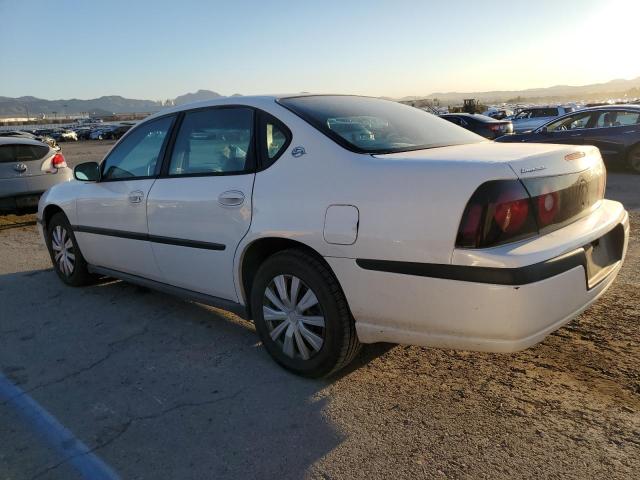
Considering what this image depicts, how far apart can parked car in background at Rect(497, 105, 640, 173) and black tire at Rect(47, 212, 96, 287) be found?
8520 millimetres

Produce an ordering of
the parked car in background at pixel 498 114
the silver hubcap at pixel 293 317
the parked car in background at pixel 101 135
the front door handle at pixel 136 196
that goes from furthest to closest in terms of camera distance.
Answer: the parked car in background at pixel 101 135 → the parked car in background at pixel 498 114 → the front door handle at pixel 136 196 → the silver hubcap at pixel 293 317

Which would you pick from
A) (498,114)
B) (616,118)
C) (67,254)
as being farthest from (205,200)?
(498,114)

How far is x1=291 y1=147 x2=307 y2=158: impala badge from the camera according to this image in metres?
2.95

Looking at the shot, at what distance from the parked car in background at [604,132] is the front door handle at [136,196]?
857 cm

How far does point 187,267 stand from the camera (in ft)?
11.9

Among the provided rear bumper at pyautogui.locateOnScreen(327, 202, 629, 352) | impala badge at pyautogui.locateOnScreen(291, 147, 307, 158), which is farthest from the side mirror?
rear bumper at pyautogui.locateOnScreen(327, 202, 629, 352)

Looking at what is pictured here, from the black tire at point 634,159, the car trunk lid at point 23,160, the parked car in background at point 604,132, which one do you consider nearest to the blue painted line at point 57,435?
the car trunk lid at point 23,160

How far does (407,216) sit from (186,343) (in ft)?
6.58

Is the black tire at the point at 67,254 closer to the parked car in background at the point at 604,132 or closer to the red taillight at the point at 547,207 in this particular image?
the red taillight at the point at 547,207

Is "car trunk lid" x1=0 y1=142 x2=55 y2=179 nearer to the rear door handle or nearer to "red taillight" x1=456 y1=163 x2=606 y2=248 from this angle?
the rear door handle

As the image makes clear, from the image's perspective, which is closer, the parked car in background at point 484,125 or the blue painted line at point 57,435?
the blue painted line at point 57,435

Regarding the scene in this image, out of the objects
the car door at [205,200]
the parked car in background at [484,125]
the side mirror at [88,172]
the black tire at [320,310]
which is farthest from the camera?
the parked car in background at [484,125]

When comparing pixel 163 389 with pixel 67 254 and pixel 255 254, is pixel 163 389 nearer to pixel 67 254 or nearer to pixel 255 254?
pixel 255 254

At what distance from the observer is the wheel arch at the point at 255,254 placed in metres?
3.02
